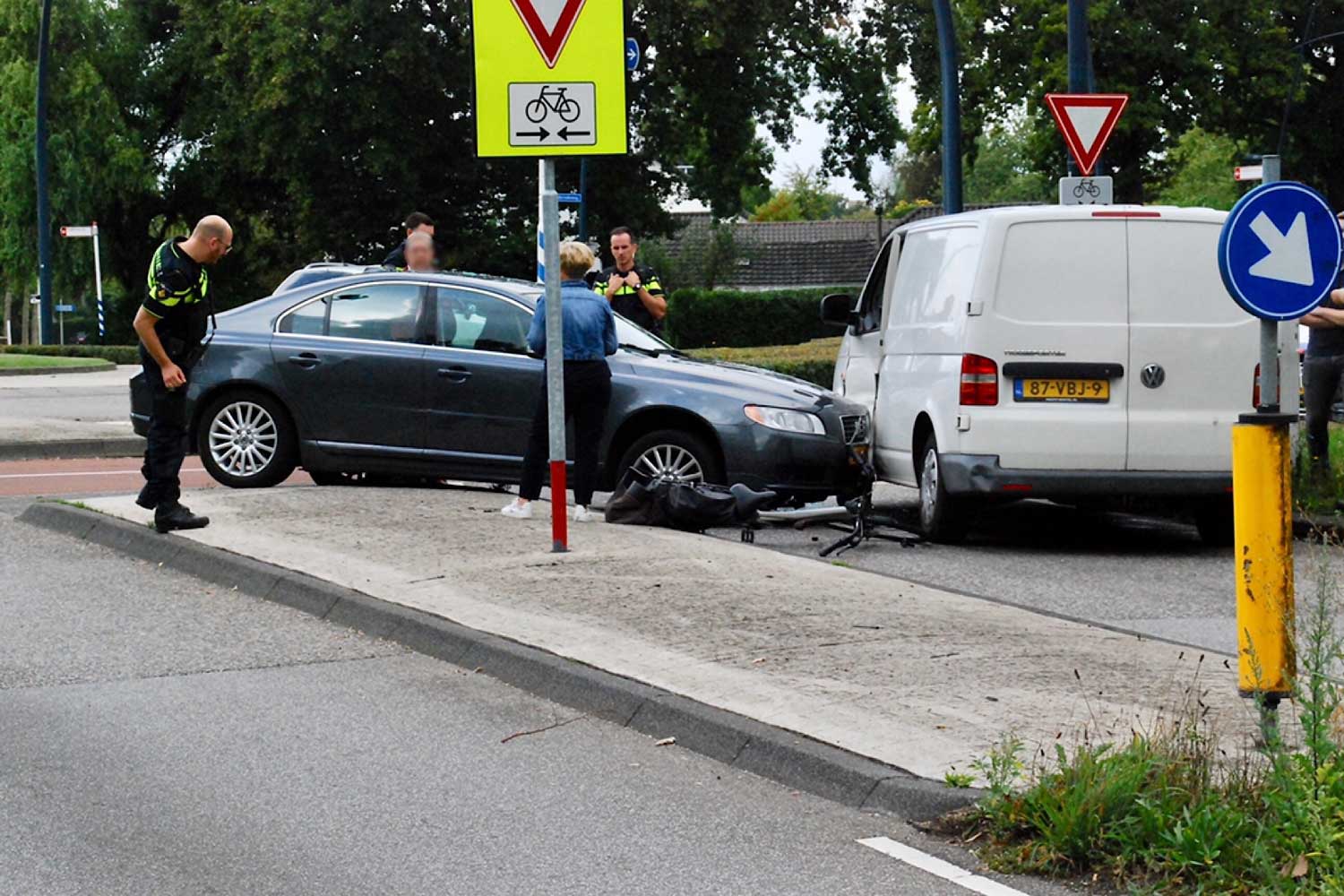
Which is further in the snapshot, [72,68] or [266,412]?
[72,68]

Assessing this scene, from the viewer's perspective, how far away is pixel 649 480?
12.4 meters

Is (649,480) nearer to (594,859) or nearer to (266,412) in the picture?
(266,412)

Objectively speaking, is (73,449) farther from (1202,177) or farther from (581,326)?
(1202,177)

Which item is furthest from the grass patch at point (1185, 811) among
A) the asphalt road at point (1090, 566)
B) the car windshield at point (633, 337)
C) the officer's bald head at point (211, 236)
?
the car windshield at point (633, 337)

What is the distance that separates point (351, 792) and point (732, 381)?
7189 millimetres

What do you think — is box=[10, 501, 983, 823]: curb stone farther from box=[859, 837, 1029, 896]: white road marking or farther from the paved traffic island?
box=[859, 837, 1029, 896]: white road marking

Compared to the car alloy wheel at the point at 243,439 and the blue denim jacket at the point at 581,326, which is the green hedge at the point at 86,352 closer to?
the car alloy wheel at the point at 243,439

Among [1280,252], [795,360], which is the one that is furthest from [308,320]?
[795,360]

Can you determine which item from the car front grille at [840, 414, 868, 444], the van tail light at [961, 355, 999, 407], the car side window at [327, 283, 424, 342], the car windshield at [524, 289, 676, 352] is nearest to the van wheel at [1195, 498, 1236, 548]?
the van tail light at [961, 355, 999, 407]

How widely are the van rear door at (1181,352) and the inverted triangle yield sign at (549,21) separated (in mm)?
3770

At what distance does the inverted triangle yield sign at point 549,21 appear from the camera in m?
10.1

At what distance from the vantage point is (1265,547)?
615cm

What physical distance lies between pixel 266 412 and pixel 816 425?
3788 millimetres

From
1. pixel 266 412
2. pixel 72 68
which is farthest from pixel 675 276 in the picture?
pixel 266 412
